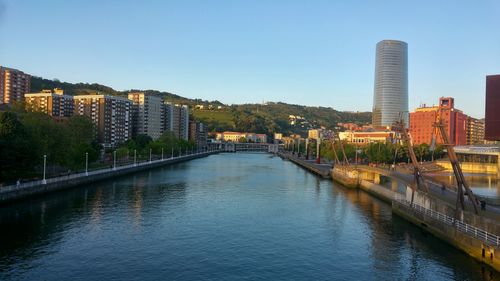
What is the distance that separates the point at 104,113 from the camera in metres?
114

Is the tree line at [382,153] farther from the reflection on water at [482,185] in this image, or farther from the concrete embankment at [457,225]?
the concrete embankment at [457,225]

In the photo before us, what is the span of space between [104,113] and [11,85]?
1310 inches

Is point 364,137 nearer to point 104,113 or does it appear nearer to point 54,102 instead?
point 104,113

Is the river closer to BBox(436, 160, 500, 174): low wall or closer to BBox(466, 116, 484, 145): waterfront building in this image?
BBox(436, 160, 500, 174): low wall

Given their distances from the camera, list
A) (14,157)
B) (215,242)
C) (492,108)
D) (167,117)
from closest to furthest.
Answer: (215,242)
(14,157)
(492,108)
(167,117)

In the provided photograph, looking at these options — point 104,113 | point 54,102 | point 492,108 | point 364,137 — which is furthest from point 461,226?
point 364,137

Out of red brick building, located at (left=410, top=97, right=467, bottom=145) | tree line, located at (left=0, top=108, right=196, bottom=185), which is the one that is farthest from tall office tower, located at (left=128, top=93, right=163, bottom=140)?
red brick building, located at (left=410, top=97, right=467, bottom=145)

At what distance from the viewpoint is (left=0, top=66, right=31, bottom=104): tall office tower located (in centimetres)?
12275

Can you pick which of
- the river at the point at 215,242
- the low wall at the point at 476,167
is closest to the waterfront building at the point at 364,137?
the low wall at the point at 476,167

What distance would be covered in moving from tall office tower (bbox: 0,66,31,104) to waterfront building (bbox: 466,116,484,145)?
509 feet

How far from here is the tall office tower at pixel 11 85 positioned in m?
123

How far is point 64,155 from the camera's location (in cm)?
4850

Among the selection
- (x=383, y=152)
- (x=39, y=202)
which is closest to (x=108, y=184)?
(x=39, y=202)

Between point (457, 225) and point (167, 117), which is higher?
point (167, 117)
